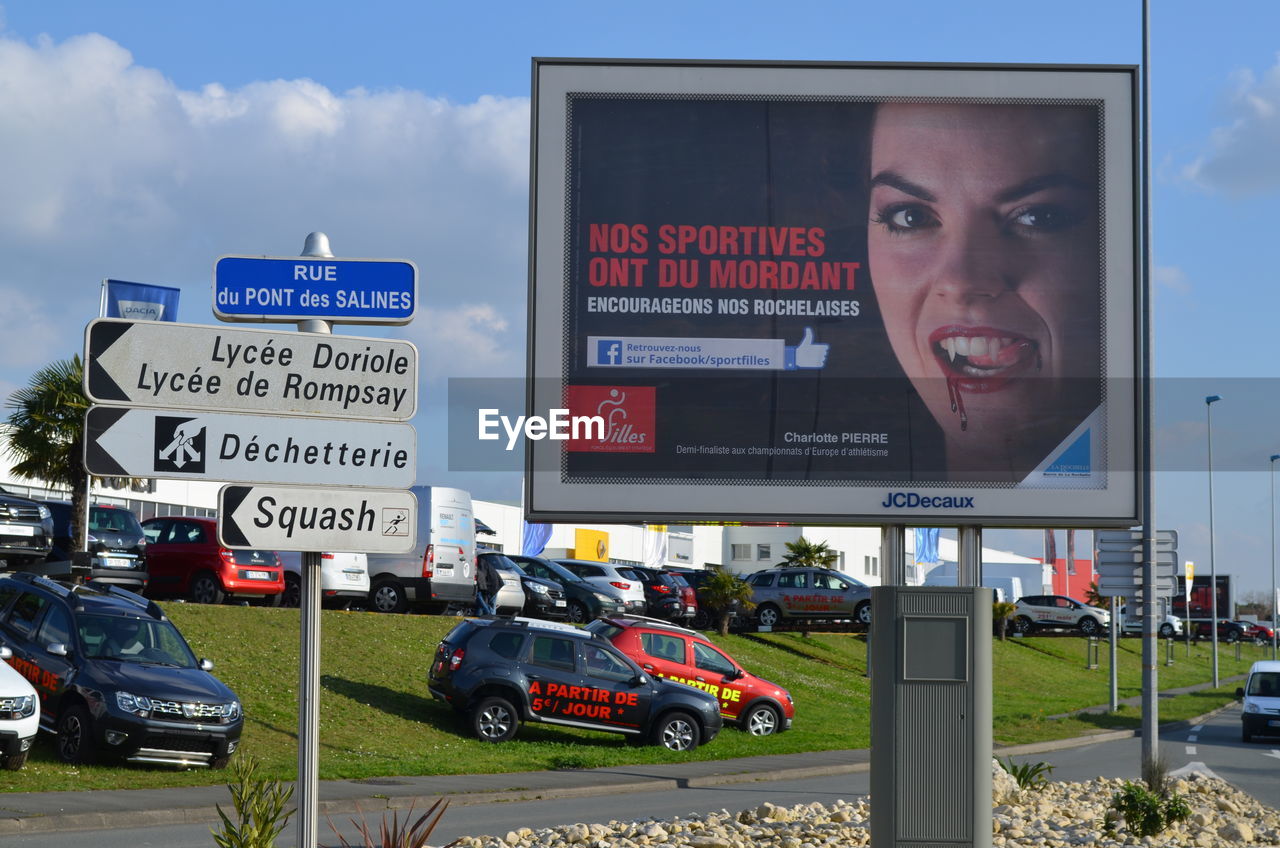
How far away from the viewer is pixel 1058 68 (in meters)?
10.1

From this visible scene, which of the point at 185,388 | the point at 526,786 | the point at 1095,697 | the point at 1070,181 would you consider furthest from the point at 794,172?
the point at 1095,697

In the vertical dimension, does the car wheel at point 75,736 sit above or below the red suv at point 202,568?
below

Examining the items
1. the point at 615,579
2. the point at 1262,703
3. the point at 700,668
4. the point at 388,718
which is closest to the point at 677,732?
the point at 700,668

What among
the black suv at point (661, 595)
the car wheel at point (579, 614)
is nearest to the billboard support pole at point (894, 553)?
the car wheel at point (579, 614)

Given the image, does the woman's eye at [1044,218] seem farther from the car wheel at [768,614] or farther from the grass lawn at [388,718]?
the car wheel at [768,614]

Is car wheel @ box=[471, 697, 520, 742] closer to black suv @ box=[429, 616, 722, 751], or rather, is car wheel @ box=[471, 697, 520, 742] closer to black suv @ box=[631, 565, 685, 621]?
black suv @ box=[429, 616, 722, 751]

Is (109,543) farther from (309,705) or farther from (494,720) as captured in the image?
(309,705)

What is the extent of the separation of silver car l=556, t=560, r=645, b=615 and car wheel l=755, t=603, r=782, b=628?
3854 millimetres

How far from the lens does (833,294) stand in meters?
9.70

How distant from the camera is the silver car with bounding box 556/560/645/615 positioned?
3694 centimetres

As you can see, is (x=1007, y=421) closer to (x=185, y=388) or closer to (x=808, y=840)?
(x=808, y=840)

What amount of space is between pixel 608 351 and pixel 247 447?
11.8ft

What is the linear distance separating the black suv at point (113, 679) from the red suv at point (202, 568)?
31.5 ft

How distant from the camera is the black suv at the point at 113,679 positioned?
15773 millimetres
